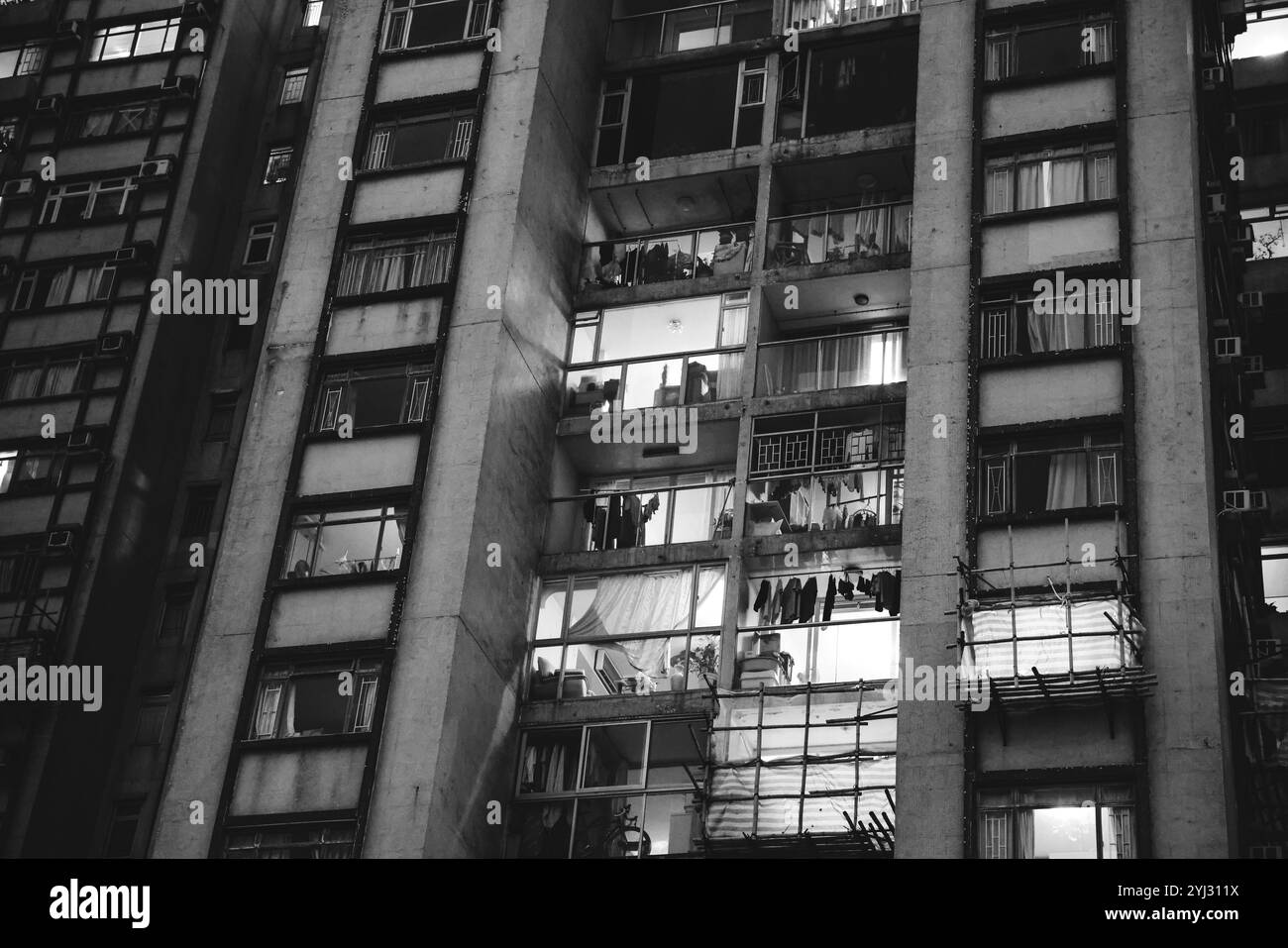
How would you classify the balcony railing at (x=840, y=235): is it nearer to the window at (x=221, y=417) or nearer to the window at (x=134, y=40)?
the window at (x=221, y=417)

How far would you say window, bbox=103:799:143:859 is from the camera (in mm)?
37625

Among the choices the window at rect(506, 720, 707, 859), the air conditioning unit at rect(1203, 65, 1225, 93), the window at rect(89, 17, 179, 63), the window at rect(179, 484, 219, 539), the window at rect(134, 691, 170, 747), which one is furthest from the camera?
the window at rect(89, 17, 179, 63)

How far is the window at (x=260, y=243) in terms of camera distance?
4472 centimetres

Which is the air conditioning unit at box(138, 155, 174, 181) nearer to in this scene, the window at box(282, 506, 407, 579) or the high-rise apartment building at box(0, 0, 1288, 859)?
the high-rise apartment building at box(0, 0, 1288, 859)

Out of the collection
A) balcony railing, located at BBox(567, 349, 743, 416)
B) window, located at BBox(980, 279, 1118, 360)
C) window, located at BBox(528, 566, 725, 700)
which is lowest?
window, located at BBox(528, 566, 725, 700)

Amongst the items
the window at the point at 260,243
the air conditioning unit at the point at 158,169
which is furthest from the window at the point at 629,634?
the air conditioning unit at the point at 158,169

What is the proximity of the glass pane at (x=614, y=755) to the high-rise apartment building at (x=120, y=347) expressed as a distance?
324 inches

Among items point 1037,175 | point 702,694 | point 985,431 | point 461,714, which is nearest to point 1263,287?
point 1037,175

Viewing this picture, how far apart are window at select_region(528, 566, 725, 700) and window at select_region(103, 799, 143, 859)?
807 centimetres

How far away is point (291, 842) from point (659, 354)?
13.6 metres

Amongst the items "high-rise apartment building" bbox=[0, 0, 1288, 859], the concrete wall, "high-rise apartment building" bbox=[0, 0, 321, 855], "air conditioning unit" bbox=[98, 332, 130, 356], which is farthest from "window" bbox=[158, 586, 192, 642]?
the concrete wall

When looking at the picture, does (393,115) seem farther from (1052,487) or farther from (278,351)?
(1052,487)

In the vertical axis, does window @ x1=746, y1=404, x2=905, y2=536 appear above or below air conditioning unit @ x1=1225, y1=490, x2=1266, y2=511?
above

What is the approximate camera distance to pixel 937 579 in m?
→ 33.9
